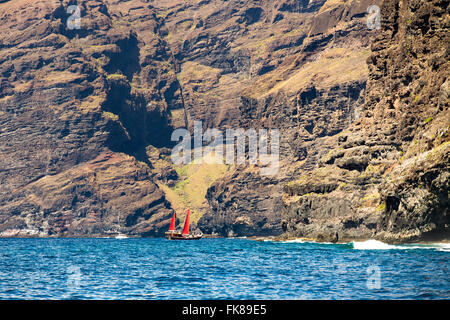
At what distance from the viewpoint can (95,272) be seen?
79.0m

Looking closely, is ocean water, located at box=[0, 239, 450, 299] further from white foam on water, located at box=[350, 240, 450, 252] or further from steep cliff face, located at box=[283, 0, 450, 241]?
steep cliff face, located at box=[283, 0, 450, 241]

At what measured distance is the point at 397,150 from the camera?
166 meters

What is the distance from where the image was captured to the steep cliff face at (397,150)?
116375mm

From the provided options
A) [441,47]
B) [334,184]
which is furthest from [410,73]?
[334,184]

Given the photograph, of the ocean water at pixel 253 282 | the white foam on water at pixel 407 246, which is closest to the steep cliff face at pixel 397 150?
the white foam on water at pixel 407 246

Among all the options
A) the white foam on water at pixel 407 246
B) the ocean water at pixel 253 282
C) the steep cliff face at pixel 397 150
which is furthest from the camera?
the steep cliff face at pixel 397 150

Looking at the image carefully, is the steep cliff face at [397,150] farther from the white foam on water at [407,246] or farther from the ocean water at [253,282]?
the ocean water at [253,282]

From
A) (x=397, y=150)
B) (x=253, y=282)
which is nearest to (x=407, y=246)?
(x=397, y=150)

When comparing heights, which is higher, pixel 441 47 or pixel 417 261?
pixel 441 47

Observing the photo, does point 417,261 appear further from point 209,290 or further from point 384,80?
point 384,80

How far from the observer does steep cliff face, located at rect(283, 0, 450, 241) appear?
11638 cm

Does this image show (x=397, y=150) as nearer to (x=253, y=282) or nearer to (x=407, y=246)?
(x=407, y=246)
